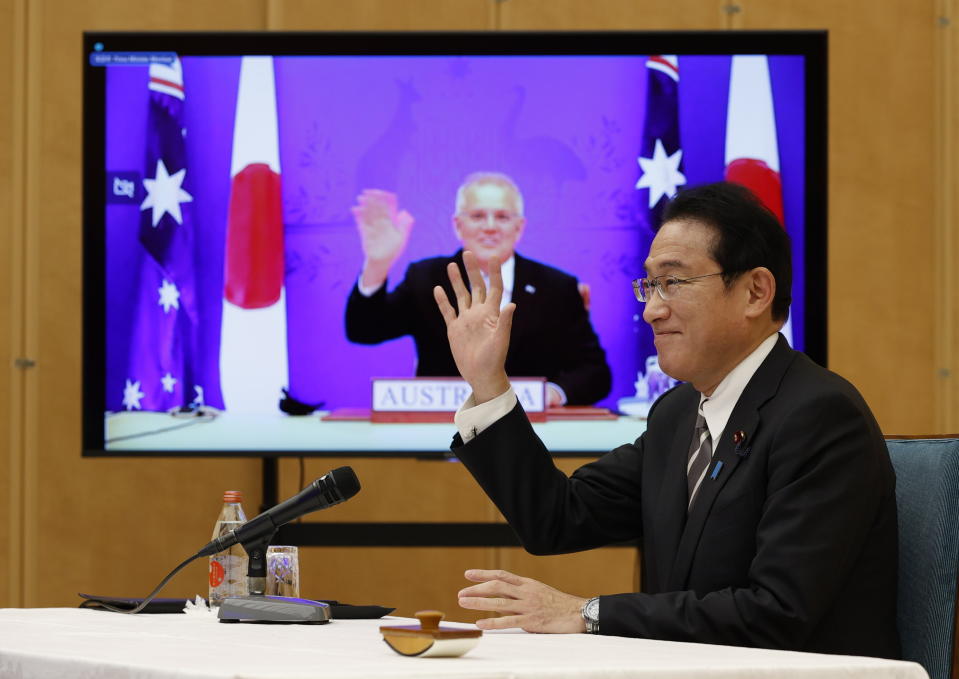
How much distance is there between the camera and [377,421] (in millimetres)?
3602

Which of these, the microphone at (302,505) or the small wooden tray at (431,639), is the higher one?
the microphone at (302,505)

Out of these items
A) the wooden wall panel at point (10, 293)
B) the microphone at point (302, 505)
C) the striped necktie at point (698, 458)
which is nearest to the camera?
the microphone at point (302, 505)

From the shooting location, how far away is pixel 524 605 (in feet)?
5.55

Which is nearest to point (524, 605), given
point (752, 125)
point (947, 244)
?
point (752, 125)

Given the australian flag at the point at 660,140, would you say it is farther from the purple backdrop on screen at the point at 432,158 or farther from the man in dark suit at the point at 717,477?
the man in dark suit at the point at 717,477

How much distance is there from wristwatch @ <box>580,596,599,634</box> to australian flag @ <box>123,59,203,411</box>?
2.16 m

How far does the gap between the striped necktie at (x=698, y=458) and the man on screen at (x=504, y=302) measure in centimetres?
152

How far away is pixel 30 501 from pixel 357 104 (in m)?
1.78

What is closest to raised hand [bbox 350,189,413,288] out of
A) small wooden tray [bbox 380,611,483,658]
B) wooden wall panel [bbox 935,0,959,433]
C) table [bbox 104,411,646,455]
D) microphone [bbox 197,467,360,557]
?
table [bbox 104,411,646,455]

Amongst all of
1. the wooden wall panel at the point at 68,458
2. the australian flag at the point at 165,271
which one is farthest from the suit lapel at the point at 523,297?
the wooden wall panel at the point at 68,458

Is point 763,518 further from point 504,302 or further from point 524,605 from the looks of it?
point 504,302

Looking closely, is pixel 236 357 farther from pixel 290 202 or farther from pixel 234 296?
pixel 290 202

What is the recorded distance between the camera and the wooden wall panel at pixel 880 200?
426 centimetres

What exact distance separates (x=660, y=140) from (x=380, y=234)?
0.91 metres
